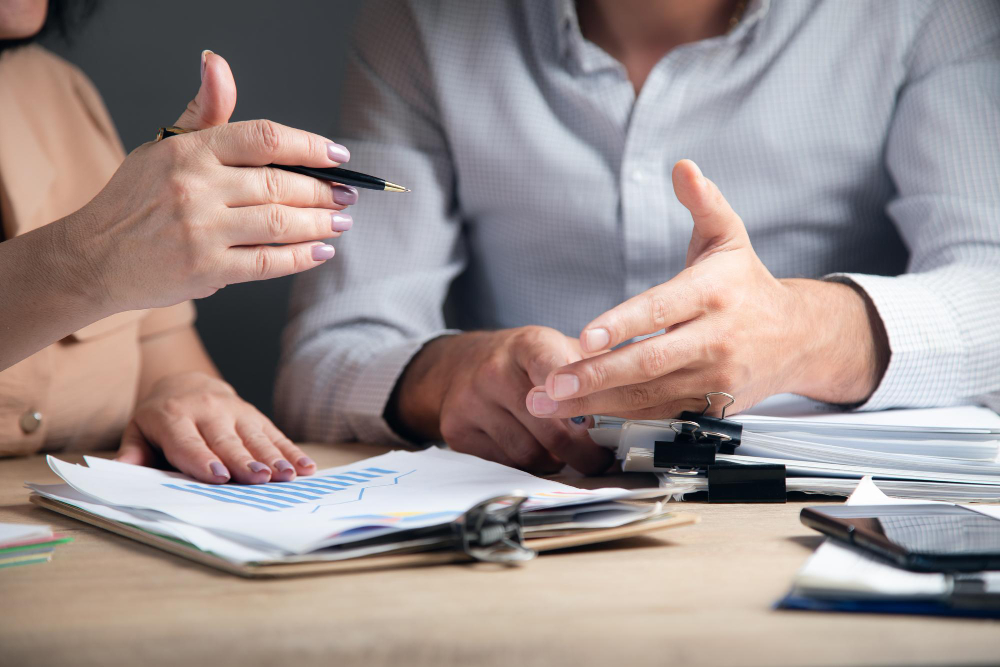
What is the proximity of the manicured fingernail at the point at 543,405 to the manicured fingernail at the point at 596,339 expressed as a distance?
0.22 ft

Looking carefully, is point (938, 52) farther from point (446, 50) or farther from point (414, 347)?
point (414, 347)

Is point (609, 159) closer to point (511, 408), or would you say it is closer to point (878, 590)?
point (511, 408)

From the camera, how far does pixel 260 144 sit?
2.08 feet

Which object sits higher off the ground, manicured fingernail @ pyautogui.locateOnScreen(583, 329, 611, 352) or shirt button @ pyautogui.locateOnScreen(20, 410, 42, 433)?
manicured fingernail @ pyautogui.locateOnScreen(583, 329, 611, 352)

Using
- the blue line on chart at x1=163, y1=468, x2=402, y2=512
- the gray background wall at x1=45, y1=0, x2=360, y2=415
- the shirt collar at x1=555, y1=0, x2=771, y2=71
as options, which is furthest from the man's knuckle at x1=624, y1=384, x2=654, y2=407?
the gray background wall at x1=45, y1=0, x2=360, y2=415

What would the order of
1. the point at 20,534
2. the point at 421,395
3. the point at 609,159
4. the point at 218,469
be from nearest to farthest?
the point at 20,534 < the point at 218,469 < the point at 421,395 < the point at 609,159

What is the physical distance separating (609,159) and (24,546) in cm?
94

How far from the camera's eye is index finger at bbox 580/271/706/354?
24.5 inches

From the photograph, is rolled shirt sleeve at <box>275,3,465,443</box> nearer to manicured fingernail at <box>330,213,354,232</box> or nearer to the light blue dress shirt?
the light blue dress shirt

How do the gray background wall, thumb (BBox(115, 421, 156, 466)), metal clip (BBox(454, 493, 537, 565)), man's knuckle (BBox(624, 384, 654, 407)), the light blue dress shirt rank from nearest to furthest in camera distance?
1. metal clip (BBox(454, 493, 537, 565))
2. man's knuckle (BBox(624, 384, 654, 407))
3. thumb (BBox(115, 421, 156, 466))
4. the light blue dress shirt
5. the gray background wall

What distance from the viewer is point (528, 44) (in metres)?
1.29

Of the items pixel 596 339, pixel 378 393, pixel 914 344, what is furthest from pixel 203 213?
pixel 914 344

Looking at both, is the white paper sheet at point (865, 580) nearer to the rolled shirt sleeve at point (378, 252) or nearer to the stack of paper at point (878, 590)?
the stack of paper at point (878, 590)

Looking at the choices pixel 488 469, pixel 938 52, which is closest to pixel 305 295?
pixel 488 469
